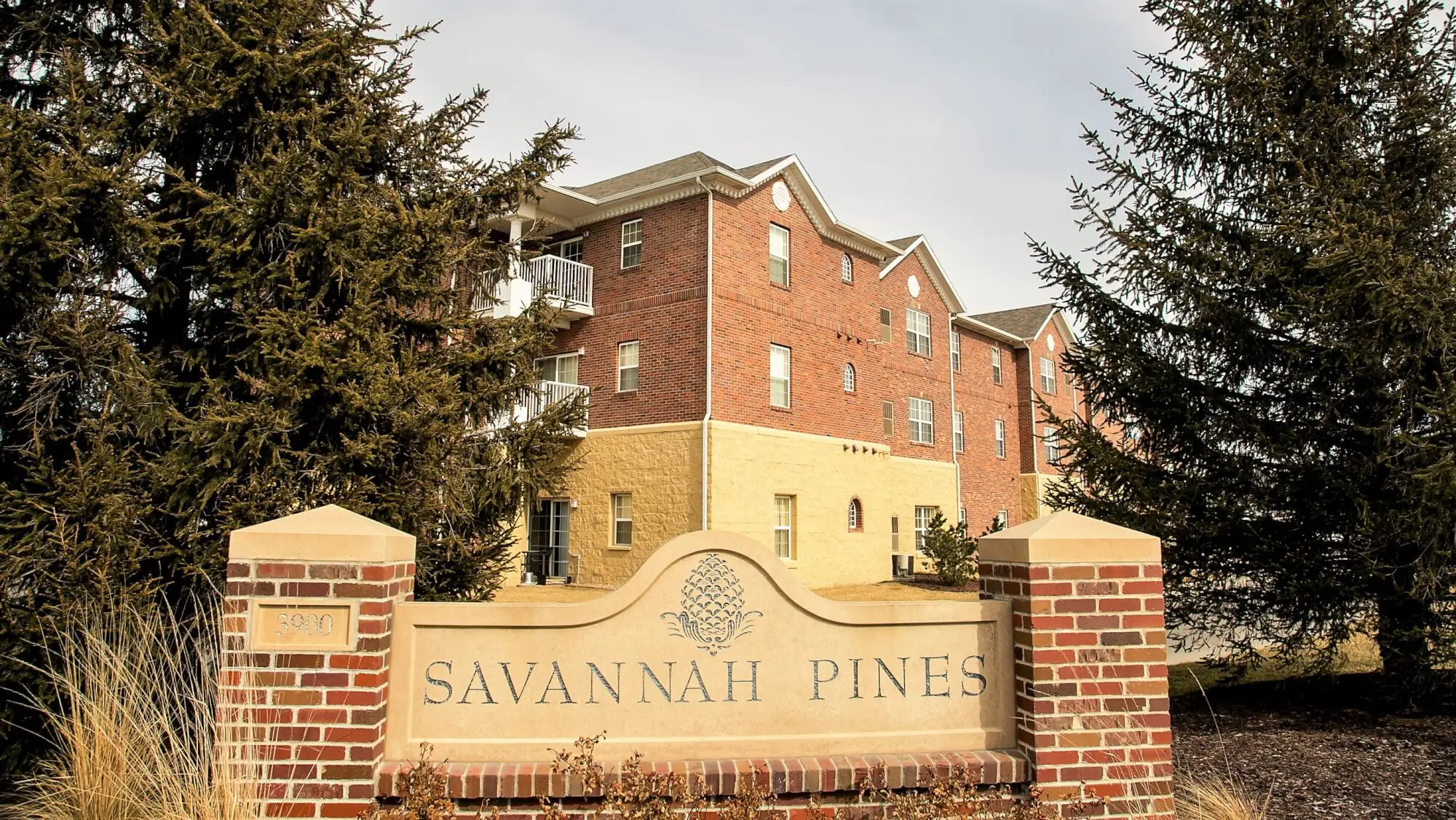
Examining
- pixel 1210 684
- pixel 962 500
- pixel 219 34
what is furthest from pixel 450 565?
pixel 962 500

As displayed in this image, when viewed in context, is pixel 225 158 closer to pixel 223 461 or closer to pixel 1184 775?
pixel 223 461

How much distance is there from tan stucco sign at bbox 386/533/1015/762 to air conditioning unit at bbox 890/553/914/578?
20.5m

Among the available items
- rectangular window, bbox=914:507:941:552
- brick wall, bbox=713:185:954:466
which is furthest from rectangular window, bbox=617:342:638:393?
rectangular window, bbox=914:507:941:552

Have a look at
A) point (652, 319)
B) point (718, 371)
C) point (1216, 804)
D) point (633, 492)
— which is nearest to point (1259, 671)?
point (1216, 804)

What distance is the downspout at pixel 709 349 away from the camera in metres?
19.0

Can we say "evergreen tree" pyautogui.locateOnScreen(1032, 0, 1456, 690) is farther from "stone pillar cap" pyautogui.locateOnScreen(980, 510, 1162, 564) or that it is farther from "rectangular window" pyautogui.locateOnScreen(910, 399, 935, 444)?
"rectangular window" pyautogui.locateOnScreen(910, 399, 935, 444)

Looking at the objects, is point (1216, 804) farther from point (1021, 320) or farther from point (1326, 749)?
point (1021, 320)

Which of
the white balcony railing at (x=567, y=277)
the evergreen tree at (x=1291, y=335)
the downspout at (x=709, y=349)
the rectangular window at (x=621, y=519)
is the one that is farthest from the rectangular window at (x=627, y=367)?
the evergreen tree at (x=1291, y=335)

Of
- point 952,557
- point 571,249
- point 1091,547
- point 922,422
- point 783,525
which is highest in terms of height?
point 571,249

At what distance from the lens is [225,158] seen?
700 centimetres

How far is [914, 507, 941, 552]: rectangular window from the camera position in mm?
26733

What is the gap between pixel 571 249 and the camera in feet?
73.7

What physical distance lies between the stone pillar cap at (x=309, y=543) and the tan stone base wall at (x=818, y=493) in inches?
532

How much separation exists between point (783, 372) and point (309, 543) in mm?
18037
